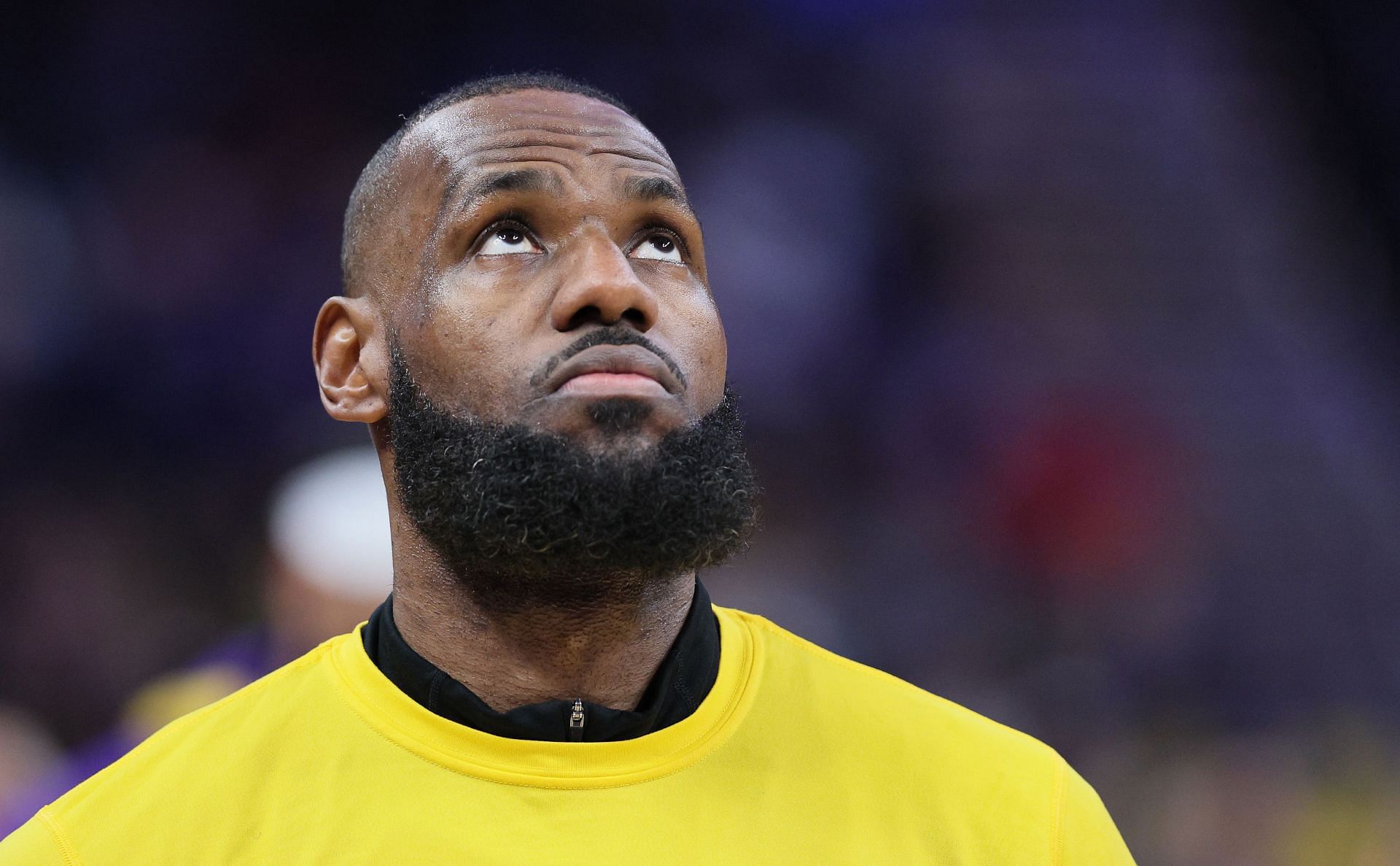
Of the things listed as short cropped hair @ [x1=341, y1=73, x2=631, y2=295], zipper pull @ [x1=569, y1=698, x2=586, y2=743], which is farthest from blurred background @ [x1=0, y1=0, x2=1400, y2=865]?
zipper pull @ [x1=569, y1=698, x2=586, y2=743]

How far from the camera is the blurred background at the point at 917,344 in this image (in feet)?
11.0

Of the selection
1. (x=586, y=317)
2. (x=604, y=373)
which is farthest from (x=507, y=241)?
(x=604, y=373)

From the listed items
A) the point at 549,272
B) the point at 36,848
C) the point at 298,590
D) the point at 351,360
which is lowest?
the point at 298,590

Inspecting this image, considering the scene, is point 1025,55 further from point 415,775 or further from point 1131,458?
point 415,775

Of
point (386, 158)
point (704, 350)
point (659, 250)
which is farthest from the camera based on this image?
point (386, 158)

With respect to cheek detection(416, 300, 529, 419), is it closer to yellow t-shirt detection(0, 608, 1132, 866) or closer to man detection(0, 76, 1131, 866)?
man detection(0, 76, 1131, 866)

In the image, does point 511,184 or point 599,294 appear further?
point 511,184

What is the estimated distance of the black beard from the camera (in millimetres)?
1603

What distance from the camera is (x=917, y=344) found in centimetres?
375

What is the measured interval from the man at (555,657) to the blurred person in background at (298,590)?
58.2 inches

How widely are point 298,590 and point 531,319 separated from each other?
197cm

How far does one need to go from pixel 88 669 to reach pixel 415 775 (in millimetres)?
2047

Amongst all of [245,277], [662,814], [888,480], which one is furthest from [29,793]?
[888,480]

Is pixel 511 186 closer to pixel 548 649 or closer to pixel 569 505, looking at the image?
pixel 569 505
